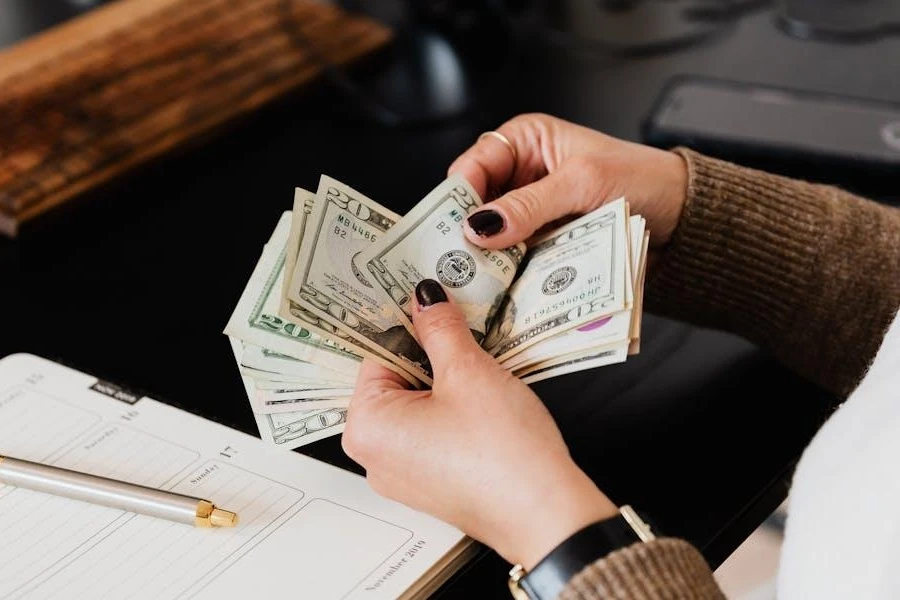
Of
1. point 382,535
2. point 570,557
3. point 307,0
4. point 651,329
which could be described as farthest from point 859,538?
point 307,0

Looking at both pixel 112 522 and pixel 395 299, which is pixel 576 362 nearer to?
pixel 395 299

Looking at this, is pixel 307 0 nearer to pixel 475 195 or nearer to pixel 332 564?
pixel 475 195

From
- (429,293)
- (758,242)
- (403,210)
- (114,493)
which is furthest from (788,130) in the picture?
(114,493)

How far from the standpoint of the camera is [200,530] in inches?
24.4

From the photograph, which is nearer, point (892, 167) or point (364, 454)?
point (364, 454)

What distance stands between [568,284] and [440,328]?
0.36 feet

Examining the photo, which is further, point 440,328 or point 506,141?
point 506,141

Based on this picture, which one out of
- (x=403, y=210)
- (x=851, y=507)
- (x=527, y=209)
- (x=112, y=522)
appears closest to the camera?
(x=851, y=507)

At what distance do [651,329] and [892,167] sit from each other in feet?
1.01

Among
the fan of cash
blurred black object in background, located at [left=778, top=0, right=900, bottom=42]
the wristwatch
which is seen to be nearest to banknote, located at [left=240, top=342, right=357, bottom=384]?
the fan of cash

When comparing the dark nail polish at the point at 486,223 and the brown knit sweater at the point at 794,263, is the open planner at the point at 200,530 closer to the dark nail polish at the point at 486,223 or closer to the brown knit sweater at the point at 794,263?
the dark nail polish at the point at 486,223

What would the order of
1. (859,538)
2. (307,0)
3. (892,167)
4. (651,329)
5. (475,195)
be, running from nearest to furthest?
(859,538), (475,195), (651,329), (892,167), (307,0)

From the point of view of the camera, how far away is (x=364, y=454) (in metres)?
0.63

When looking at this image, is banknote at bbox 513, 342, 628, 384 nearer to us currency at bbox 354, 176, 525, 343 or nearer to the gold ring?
us currency at bbox 354, 176, 525, 343
